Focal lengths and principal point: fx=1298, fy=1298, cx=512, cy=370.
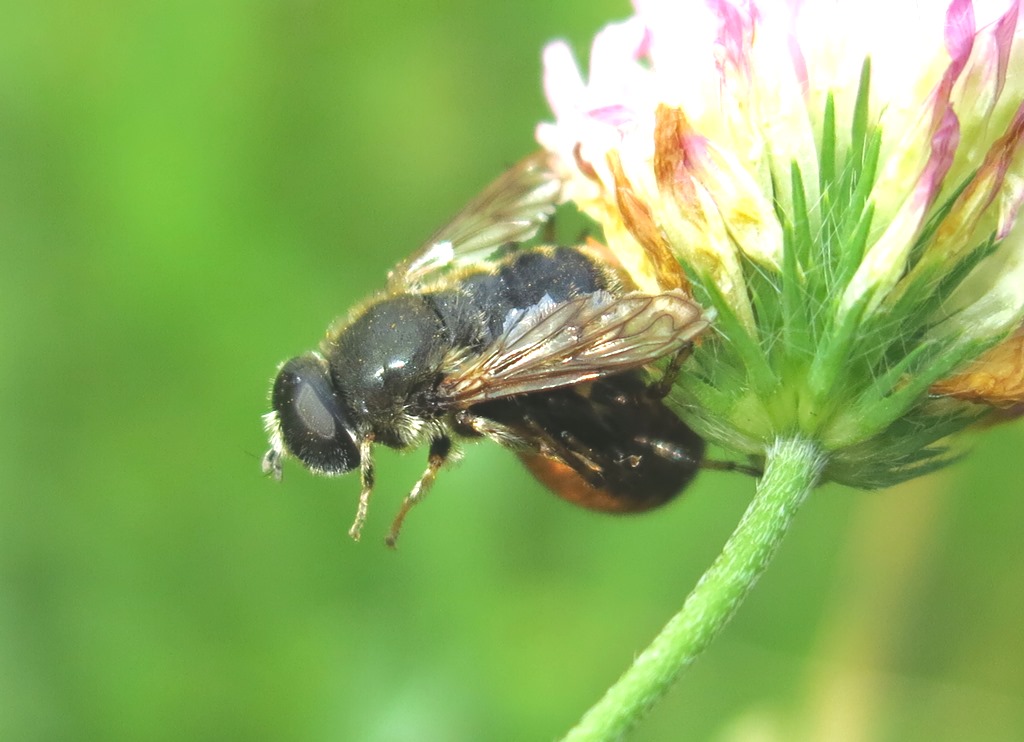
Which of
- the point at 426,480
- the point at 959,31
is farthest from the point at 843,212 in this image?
the point at 426,480

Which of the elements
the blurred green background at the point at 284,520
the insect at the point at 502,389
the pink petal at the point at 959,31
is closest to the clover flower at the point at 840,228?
the pink petal at the point at 959,31

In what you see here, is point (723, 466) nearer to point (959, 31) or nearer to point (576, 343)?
point (576, 343)

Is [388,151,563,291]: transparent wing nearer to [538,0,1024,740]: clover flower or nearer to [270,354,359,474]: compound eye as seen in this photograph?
[270,354,359,474]: compound eye

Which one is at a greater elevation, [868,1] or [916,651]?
[868,1]

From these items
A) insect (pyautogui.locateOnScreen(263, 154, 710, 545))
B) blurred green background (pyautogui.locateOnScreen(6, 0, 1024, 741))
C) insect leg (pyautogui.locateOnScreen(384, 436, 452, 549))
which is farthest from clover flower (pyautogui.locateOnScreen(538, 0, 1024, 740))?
blurred green background (pyautogui.locateOnScreen(6, 0, 1024, 741))

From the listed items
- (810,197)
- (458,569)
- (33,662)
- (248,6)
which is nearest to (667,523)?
(458,569)

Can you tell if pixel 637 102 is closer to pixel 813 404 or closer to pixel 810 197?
pixel 810 197
